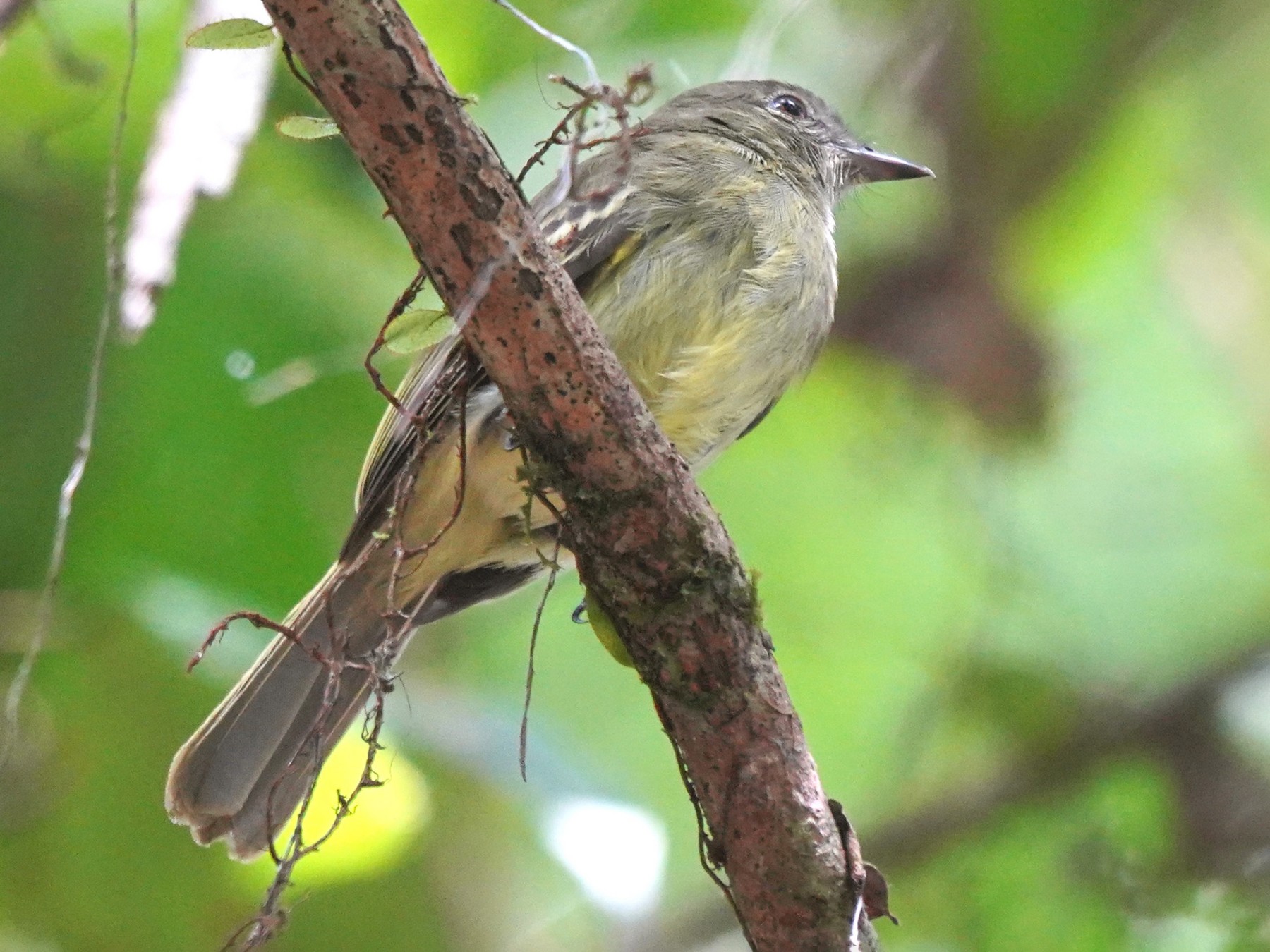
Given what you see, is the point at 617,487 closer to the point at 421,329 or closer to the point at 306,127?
the point at 421,329

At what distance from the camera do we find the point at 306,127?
86.4 inches

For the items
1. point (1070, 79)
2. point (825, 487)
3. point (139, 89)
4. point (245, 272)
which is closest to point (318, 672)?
point (245, 272)

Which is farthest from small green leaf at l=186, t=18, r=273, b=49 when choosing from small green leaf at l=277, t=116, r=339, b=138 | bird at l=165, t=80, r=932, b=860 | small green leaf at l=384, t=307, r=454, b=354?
bird at l=165, t=80, r=932, b=860

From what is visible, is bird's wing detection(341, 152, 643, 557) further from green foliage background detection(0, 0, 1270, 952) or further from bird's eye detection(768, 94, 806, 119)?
bird's eye detection(768, 94, 806, 119)

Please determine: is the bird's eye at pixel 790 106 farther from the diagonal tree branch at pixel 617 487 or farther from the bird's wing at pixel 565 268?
the diagonal tree branch at pixel 617 487

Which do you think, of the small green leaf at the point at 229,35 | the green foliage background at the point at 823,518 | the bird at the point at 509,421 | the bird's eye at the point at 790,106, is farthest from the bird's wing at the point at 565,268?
the bird's eye at the point at 790,106

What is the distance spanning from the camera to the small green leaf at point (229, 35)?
213 cm

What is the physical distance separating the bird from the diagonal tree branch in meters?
0.53

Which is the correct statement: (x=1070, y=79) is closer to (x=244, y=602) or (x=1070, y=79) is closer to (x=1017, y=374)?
(x=1017, y=374)

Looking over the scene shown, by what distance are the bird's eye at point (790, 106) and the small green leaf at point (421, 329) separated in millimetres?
2127

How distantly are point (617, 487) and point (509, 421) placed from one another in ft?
1.98

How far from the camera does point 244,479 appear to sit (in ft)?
13.2

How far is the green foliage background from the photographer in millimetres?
3711

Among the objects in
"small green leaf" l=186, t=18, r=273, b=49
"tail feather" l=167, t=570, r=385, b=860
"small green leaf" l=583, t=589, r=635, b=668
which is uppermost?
"small green leaf" l=186, t=18, r=273, b=49
